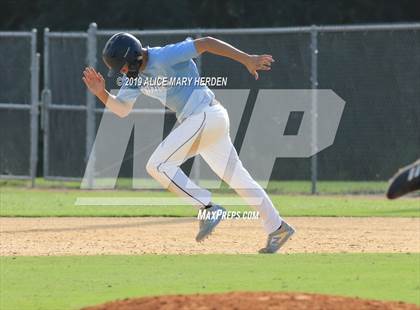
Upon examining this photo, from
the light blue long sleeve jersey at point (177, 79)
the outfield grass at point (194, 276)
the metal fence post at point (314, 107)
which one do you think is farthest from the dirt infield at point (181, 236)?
the metal fence post at point (314, 107)

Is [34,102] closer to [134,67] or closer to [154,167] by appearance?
[134,67]

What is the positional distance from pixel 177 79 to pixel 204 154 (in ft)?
2.66

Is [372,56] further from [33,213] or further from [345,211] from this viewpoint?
[33,213]

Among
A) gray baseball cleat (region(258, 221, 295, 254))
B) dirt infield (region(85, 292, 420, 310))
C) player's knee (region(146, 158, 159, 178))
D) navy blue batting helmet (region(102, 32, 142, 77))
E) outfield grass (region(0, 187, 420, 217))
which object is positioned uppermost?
navy blue batting helmet (region(102, 32, 142, 77))

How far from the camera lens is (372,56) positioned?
65.1 ft

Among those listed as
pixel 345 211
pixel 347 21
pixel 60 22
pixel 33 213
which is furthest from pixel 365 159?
pixel 60 22

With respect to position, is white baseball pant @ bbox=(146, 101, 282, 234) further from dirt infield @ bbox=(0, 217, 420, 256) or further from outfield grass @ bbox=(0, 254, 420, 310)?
dirt infield @ bbox=(0, 217, 420, 256)

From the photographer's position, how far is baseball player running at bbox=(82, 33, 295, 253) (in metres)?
10.7

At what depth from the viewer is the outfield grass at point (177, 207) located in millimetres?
16375

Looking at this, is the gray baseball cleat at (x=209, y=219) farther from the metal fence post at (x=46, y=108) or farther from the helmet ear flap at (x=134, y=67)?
the metal fence post at (x=46, y=108)

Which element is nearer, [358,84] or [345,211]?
[345,211]

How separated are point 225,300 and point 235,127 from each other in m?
12.3

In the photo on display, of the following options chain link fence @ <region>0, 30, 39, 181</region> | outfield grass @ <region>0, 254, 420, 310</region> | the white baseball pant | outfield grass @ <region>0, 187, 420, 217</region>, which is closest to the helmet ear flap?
the white baseball pant

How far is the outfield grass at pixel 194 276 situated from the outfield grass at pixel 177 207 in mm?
4874
